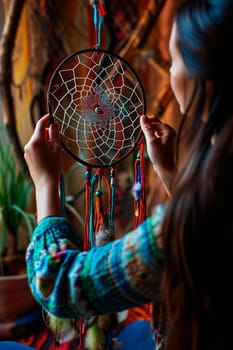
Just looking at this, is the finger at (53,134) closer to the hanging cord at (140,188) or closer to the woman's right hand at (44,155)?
the woman's right hand at (44,155)

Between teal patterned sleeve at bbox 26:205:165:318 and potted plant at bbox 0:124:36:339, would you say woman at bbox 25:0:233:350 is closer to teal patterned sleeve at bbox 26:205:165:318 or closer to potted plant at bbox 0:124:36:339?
teal patterned sleeve at bbox 26:205:165:318

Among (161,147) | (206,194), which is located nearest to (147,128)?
(161,147)

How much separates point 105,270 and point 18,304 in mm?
909

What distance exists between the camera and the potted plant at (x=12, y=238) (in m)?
Answer: 1.34

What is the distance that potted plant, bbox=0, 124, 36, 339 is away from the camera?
1340mm

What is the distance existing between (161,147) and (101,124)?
0.43ft

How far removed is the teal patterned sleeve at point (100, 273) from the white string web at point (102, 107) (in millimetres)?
269

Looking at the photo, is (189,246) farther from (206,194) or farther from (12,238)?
(12,238)

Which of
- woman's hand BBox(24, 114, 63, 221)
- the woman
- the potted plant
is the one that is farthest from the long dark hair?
the potted plant

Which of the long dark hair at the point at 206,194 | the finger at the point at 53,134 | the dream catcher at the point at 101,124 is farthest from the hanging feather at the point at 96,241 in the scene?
the long dark hair at the point at 206,194

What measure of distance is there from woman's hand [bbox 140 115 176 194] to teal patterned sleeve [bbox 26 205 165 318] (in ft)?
0.74

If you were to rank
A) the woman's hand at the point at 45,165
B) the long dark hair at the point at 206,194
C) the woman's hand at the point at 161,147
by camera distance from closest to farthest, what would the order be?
the long dark hair at the point at 206,194 < the woman's hand at the point at 45,165 < the woman's hand at the point at 161,147

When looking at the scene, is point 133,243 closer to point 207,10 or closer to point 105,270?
point 105,270

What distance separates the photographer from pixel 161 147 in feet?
2.53
